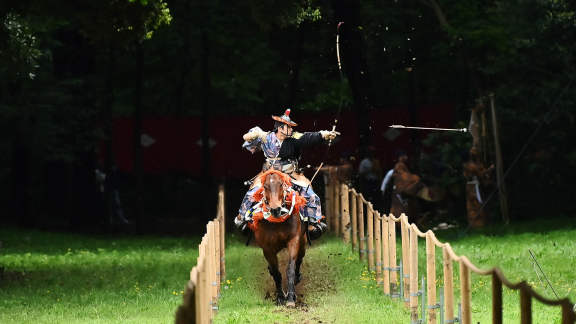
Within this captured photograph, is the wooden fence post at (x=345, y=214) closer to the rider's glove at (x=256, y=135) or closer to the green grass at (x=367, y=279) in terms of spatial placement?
the green grass at (x=367, y=279)

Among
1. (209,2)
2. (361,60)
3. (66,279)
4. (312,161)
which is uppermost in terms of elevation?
(209,2)

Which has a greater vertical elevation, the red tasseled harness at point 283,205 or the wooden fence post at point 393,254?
the red tasseled harness at point 283,205

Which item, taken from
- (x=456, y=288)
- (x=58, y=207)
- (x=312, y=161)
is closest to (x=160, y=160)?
(x=58, y=207)

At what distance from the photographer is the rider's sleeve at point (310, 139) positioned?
1884cm

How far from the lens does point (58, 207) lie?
44062 mm

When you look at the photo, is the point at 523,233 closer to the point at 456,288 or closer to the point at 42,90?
the point at 456,288

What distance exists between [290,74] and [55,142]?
1128cm

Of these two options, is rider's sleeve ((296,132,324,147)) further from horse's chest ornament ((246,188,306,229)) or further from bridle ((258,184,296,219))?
bridle ((258,184,296,219))

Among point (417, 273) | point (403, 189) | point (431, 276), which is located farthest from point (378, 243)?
point (403, 189)

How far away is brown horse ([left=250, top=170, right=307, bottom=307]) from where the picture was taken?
56.5ft

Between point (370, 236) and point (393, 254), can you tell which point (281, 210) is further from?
point (370, 236)

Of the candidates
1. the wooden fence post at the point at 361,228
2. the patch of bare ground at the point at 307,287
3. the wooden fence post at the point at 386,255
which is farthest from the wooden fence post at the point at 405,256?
the wooden fence post at the point at 361,228

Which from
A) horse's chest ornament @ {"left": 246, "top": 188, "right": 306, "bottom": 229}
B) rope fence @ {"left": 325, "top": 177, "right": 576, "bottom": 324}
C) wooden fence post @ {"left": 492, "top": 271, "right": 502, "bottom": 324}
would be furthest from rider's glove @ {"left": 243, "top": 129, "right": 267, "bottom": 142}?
wooden fence post @ {"left": 492, "top": 271, "right": 502, "bottom": 324}

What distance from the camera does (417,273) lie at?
1480cm
